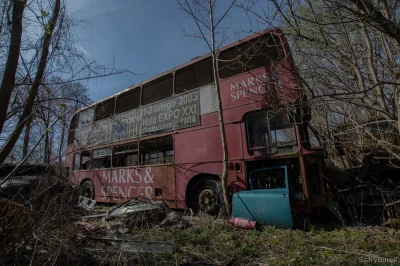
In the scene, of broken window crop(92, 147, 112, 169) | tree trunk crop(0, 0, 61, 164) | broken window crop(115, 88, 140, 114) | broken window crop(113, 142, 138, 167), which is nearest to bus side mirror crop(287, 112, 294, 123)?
tree trunk crop(0, 0, 61, 164)

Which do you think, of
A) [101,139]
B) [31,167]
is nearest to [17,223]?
[31,167]

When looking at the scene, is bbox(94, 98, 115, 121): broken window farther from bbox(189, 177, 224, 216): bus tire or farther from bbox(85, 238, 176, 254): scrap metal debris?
bbox(85, 238, 176, 254): scrap metal debris

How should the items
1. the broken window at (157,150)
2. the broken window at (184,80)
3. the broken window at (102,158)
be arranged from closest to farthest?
the broken window at (184,80), the broken window at (157,150), the broken window at (102,158)

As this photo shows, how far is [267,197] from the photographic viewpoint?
446 cm

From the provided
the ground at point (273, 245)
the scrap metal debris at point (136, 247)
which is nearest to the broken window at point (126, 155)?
the ground at point (273, 245)

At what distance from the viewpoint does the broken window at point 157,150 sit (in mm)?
6887

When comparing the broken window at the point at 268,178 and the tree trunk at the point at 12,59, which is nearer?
the tree trunk at the point at 12,59

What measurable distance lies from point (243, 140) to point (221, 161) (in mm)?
708

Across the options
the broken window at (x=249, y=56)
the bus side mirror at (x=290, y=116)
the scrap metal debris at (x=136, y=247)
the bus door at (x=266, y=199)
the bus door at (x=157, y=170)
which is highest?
the broken window at (x=249, y=56)

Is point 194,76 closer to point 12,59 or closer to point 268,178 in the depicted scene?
point 268,178

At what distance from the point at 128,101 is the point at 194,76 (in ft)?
9.29

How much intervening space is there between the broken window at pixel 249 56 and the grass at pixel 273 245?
3.11 meters

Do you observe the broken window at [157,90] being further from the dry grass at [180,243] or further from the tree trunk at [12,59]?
the tree trunk at [12,59]

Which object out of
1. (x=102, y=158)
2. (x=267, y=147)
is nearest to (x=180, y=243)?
(x=267, y=147)
